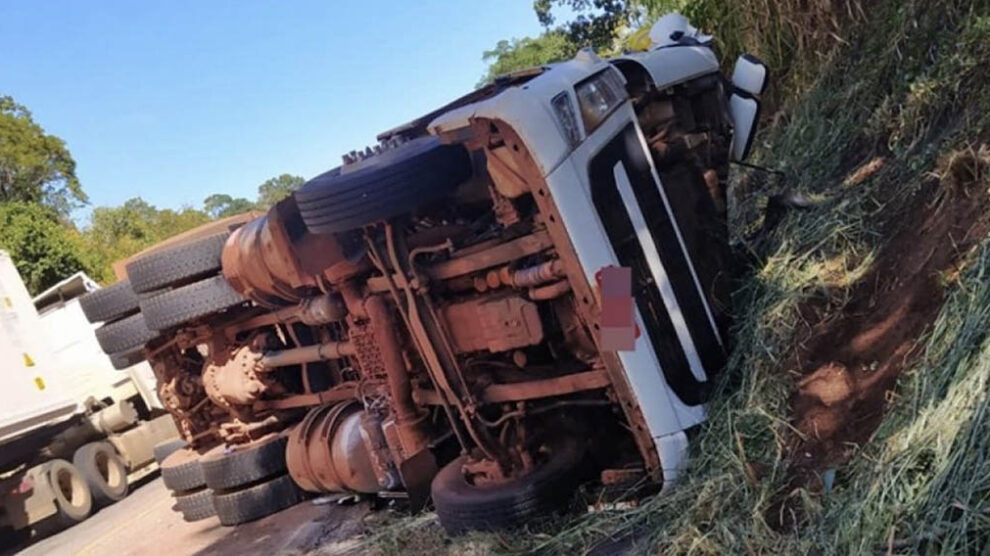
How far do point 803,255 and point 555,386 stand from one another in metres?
1.36

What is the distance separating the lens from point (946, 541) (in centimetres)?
175

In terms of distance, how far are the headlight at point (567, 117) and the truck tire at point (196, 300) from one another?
300 cm

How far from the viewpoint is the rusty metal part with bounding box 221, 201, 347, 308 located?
3.95 metres

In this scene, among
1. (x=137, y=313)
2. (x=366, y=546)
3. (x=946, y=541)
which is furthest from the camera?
(x=137, y=313)

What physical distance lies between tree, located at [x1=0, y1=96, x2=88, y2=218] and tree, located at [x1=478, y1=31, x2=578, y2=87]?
78.7 feet

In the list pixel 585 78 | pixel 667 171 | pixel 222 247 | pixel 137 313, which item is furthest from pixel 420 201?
pixel 137 313

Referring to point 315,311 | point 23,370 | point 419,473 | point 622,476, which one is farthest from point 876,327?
point 23,370

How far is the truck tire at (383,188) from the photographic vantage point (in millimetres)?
3256

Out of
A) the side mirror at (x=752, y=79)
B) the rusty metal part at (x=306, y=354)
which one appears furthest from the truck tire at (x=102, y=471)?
the side mirror at (x=752, y=79)

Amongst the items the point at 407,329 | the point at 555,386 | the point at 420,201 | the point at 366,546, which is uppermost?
the point at 420,201

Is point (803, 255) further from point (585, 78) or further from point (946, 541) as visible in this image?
point (946, 541)

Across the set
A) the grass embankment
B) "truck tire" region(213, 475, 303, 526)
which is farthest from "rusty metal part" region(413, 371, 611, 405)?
"truck tire" region(213, 475, 303, 526)

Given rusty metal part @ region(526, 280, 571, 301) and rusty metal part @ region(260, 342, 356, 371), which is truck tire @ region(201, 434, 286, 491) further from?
rusty metal part @ region(526, 280, 571, 301)

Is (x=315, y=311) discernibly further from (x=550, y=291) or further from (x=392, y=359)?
(x=550, y=291)
